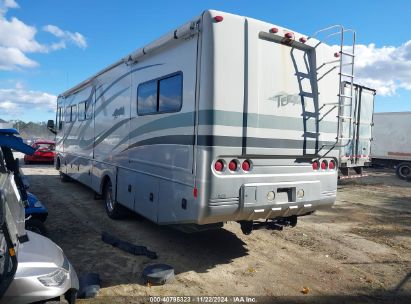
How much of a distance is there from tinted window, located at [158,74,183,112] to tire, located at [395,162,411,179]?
16198 mm

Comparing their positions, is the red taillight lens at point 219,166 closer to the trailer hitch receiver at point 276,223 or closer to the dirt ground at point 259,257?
the trailer hitch receiver at point 276,223

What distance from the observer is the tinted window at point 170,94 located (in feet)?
17.5

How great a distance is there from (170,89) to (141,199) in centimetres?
196

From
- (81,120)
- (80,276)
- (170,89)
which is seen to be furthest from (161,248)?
(81,120)

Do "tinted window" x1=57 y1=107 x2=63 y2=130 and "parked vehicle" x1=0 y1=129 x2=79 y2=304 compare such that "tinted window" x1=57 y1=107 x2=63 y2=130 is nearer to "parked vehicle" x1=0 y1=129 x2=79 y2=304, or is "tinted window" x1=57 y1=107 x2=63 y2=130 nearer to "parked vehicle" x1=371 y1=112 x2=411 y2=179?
"parked vehicle" x1=0 y1=129 x2=79 y2=304

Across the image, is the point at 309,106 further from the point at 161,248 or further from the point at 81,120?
the point at 81,120

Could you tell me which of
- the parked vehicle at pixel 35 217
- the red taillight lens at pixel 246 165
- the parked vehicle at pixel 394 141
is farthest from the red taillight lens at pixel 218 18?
the parked vehicle at pixel 394 141

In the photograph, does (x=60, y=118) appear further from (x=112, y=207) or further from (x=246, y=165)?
(x=246, y=165)

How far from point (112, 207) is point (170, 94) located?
3.30 m

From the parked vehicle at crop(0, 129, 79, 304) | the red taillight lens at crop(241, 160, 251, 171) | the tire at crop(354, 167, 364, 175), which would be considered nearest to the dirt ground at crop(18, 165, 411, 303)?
the parked vehicle at crop(0, 129, 79, 304)

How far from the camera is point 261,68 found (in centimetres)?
512

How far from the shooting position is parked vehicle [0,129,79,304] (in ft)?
9.42

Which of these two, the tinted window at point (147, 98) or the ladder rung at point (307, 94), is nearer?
the ladder rung at point (307, 94)

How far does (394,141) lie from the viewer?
1841cm
